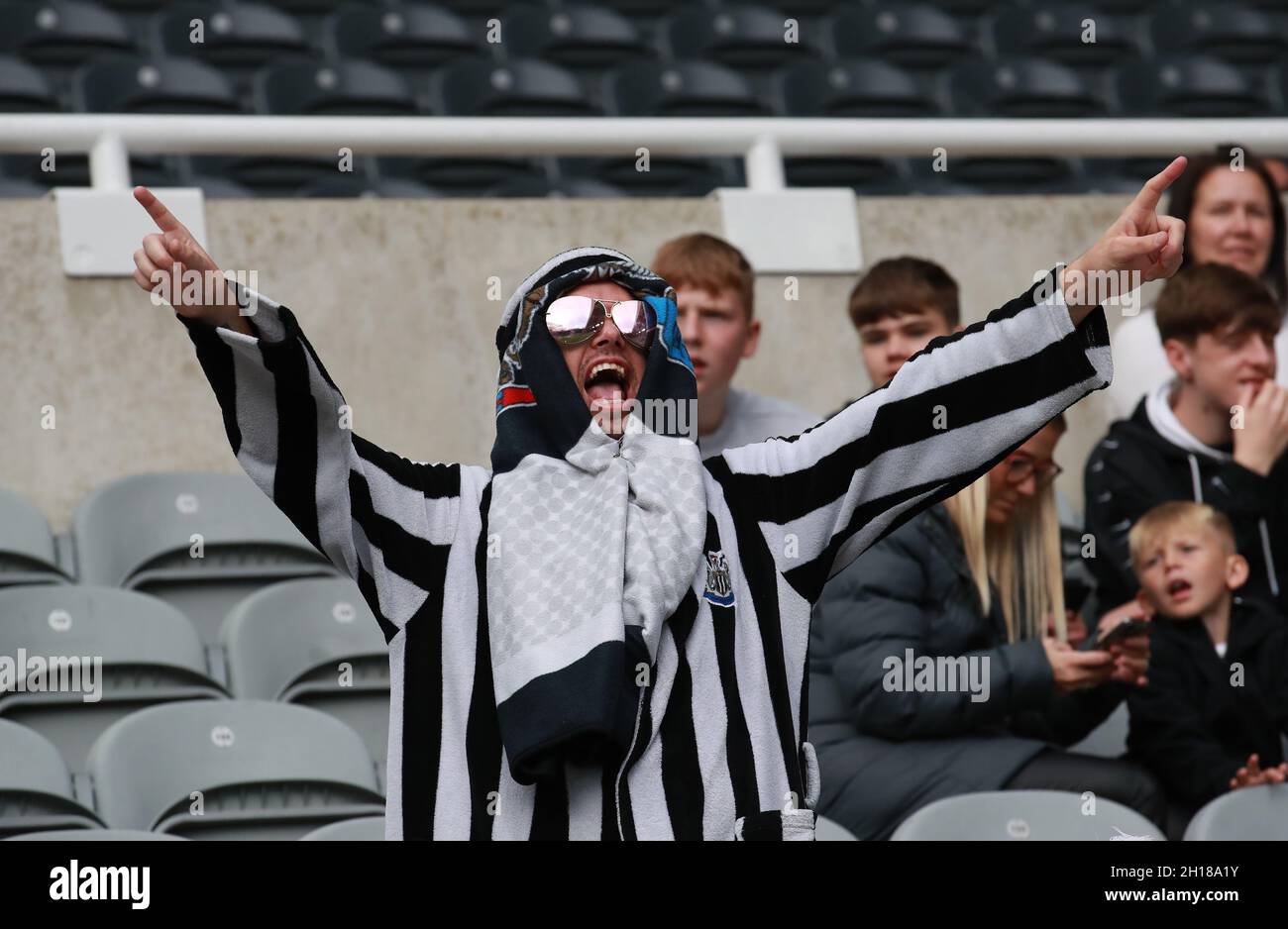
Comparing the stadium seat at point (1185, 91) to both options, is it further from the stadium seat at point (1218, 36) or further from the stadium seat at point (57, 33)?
the stadium seat at point (57, 33)

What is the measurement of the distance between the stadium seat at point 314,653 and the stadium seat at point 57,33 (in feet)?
10.6

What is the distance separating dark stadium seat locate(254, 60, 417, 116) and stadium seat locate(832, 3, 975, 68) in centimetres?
199

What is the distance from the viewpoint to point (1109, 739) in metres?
4.21

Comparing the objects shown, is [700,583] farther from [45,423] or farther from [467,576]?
[45,423]

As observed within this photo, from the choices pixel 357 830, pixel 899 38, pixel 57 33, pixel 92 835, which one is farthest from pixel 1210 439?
pixel 57 33

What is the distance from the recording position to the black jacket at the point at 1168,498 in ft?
13.9

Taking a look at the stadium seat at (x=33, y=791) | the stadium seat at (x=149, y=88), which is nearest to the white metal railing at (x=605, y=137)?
the stadium seat at (x=149, y=88)

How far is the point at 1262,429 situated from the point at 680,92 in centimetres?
305

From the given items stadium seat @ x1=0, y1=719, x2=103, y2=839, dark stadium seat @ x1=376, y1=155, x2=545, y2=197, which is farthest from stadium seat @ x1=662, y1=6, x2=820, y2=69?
stadium seat @ x1=0, y1=719, x2=103, y2=839

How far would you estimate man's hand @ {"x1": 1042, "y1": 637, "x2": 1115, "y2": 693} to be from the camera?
12.0 ft

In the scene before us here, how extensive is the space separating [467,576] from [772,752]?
419 mm

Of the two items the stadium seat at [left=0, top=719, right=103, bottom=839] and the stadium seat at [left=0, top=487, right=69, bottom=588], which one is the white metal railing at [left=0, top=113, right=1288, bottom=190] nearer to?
the stadium seat at [left=0, top=487, right=69, bottom=588]
